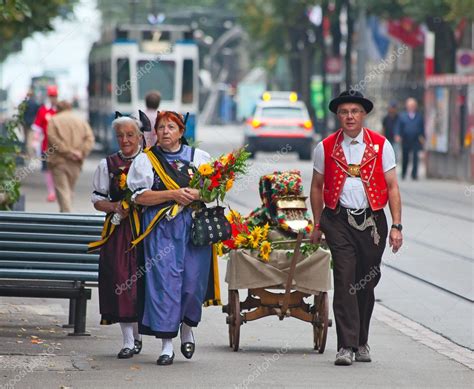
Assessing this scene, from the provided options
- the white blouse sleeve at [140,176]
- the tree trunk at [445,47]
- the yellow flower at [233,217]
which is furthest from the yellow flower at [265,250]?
the tree trunk at [445,47]

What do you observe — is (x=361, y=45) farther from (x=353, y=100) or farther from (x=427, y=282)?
(x=353, y=100)

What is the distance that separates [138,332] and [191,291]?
1.49 feet

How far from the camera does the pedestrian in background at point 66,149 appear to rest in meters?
17.5

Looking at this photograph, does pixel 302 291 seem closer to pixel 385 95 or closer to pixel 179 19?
pixel 385 95

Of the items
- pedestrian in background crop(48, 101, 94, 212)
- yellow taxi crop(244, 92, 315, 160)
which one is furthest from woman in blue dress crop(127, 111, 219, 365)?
yellow taxi crop(244, 92, 315, 160)

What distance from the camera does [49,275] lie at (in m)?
9.96

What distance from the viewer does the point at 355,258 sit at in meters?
9.12

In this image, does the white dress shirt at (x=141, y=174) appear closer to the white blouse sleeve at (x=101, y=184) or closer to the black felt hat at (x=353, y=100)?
the white blouse sleeve at (x=101, y=184)

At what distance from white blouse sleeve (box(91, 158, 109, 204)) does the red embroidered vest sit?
4.48ft

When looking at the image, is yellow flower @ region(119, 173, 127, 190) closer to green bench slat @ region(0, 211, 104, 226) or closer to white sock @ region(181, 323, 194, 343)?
white sock @ region(181, 323, 194, 343)

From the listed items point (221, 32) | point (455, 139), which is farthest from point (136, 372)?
point (221, 32)

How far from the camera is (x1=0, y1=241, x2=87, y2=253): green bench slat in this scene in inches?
396

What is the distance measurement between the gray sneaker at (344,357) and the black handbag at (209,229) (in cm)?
98

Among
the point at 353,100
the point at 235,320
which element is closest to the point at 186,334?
the point at 235,320
